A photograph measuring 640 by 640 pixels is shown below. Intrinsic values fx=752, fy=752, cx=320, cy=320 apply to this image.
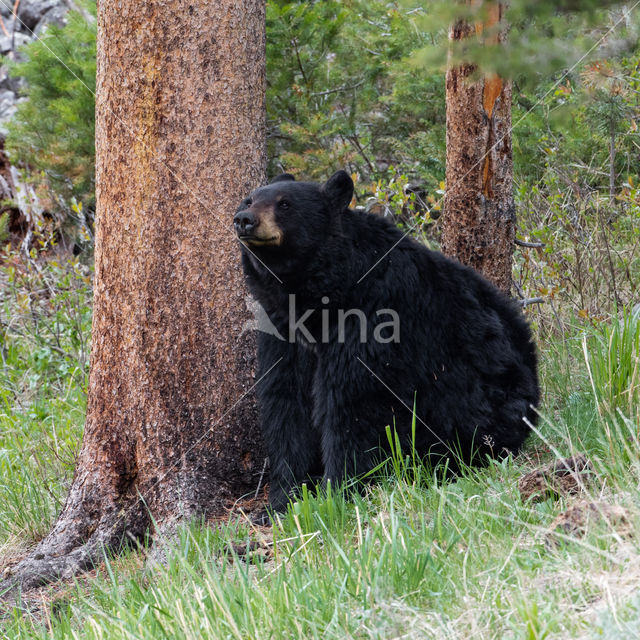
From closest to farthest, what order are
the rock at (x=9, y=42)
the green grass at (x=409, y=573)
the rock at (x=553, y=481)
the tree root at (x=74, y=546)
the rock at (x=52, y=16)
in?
the green grass at (x=409, y=573), the rock at (x=553, y=481), the tree root at (x=74, y=546), the rock at (x=52, y=16), the rock at (x=9, y=42)

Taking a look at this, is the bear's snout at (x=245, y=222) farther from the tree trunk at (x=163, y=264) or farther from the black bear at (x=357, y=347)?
the tree trunk at (x=163, y=264)

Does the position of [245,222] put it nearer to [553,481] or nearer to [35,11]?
[553,481]

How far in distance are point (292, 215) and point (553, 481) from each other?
5.58ft

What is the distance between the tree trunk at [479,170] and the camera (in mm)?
4426

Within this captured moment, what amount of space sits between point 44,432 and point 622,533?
420 cm

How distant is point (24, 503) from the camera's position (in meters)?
4.19

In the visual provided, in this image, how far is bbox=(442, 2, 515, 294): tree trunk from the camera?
4426 mm

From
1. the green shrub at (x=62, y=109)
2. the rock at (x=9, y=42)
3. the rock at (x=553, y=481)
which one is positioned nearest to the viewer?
the rock at (x=553, y=481)

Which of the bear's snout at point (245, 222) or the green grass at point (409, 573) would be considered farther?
the bear's snout at point (245, 222)

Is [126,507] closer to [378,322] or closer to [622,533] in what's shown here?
[378,322]

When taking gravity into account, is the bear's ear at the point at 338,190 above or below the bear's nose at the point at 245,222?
above

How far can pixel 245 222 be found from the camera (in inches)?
134

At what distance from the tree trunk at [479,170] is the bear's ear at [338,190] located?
1.05 m

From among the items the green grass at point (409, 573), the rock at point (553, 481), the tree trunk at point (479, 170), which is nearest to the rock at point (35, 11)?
the tree trunk at point (479, 170)
